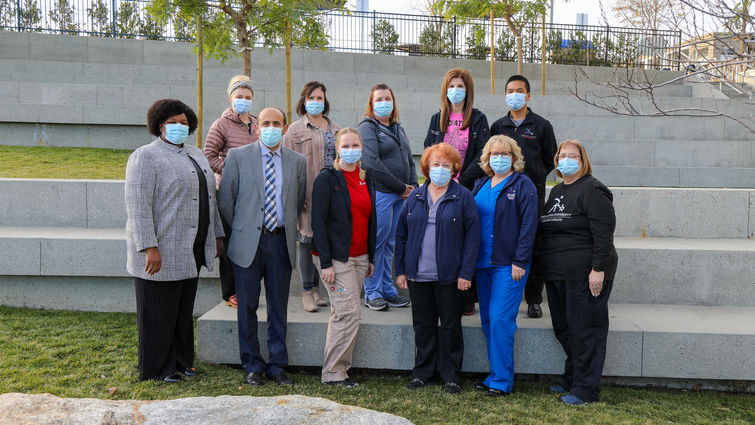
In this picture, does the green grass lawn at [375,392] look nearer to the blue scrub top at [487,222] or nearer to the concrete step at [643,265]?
the concrete step at [643,265]

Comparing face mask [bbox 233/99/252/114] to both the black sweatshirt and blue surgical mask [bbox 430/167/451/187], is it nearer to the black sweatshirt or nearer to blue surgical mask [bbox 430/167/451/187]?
blue surgical mask [bbox 430/167/451/187]

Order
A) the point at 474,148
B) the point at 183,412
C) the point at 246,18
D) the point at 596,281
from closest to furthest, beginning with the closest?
the point at 183,412, the point at 596,281, the point at 474,148, the point at 246,18

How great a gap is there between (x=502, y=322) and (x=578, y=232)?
86 centimetres

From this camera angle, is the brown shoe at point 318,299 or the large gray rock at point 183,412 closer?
the large gray rock at point 183,412

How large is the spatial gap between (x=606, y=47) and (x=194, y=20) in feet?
44.9

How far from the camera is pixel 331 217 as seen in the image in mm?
4430

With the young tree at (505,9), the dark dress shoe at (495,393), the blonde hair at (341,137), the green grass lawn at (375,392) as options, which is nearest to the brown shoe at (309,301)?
the green grass lawn at (375,392)

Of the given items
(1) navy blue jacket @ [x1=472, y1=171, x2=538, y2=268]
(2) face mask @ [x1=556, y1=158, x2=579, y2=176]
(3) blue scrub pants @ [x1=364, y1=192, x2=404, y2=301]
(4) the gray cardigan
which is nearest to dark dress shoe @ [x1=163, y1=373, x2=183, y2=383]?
(4) the gray cardigan

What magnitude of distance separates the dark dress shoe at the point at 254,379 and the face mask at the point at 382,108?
7.56ft

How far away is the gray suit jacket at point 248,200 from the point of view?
4.40 meters

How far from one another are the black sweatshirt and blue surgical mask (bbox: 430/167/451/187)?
80cm

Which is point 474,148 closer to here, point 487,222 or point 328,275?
point 487,222

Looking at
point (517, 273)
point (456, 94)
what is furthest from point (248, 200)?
point (517, 273)

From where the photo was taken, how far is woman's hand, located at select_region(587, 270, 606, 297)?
414 centimetres
